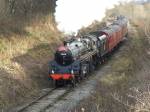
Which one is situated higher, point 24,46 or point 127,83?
point 24,46

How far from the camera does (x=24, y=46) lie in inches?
1236

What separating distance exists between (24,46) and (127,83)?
9.59 m

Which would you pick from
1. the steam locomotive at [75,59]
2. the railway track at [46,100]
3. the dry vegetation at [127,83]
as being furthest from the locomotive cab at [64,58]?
the dry vegetation at [127,83]

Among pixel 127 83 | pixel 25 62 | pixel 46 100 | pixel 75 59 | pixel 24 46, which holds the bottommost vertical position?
pixel 46 100

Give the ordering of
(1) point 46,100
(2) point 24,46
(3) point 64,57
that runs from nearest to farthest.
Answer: (1) point 46,100 < (3) point 64,57 < (2) point 24,46

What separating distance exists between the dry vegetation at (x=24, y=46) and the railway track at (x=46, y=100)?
2.78ft

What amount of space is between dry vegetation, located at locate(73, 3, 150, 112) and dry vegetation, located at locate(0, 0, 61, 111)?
12.3ft

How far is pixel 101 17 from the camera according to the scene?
61250mm

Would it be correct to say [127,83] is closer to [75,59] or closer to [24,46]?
[75,59]

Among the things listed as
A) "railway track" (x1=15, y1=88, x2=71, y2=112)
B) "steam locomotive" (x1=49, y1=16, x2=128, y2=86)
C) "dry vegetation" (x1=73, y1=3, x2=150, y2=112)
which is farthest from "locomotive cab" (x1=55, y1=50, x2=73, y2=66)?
"dry vegetation" (x1=73, y1=3, x2=150, y2=112)

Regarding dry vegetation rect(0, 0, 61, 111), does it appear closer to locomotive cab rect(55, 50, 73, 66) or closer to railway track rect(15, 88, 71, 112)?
railway track rect(15, 88, 71, 112)

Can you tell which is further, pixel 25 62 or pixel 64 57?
pixel 25 62

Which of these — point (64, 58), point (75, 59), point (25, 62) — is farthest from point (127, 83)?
point (25, 62)

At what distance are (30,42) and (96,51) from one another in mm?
5021
